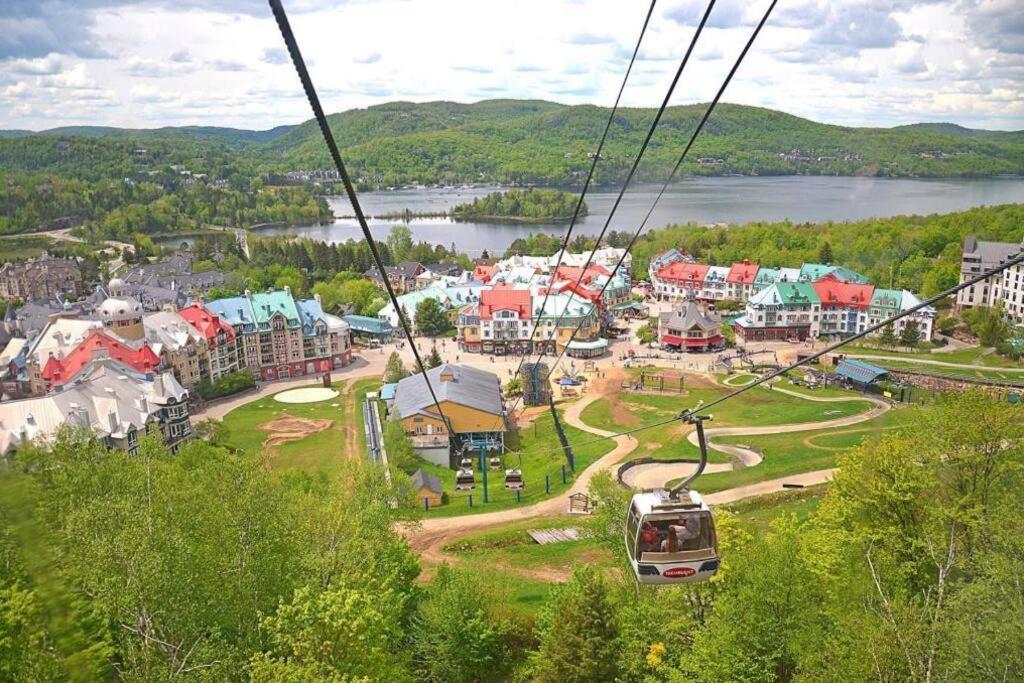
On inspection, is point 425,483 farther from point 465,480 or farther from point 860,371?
point 860,371

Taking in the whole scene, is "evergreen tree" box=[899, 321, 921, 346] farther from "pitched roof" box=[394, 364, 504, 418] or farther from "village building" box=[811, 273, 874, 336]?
"pitched roof" box=[394, 364, 504, 418]

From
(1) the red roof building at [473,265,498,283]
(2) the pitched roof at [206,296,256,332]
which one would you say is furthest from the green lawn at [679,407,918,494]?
(1) the red roof building at [473,265,498,283]

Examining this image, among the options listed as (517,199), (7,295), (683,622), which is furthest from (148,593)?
(517,199)

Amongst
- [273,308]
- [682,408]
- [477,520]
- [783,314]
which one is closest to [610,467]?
[477,520]

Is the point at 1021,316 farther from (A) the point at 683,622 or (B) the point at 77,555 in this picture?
(B) the point at 77,555

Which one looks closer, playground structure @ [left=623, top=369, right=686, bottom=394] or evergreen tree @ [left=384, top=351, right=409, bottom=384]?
evergreen tree @ [left=384, top=351, right=409, bottom=384]

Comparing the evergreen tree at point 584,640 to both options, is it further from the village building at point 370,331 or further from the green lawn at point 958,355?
the village building at point 370,331
